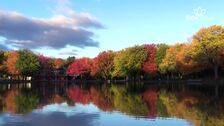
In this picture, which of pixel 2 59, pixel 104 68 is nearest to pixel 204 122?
pixel 104 68

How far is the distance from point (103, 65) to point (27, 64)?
28.2m

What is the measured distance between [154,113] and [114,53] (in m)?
126

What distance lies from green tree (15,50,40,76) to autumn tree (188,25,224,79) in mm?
70694

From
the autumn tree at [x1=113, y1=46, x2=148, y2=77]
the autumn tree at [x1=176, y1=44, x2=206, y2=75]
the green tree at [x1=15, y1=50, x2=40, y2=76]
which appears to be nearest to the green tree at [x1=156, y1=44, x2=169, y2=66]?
the autumn tree at [x1=113, y1=46, x2=148, y2=77]

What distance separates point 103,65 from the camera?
14888cm

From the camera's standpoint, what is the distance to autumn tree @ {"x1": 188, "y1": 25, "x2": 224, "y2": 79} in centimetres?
9450

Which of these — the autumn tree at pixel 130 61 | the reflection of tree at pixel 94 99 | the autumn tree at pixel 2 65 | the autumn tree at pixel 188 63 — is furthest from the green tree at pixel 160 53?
the reflection of tree at pixel 94 99

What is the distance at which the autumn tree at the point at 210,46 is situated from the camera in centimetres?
9450

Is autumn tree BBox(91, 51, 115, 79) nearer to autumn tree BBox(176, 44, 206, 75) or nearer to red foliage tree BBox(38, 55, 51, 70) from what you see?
red foliage tree BBox(38, 55, 51, 70)

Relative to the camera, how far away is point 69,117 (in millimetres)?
26953

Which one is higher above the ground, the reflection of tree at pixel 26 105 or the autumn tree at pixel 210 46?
the autumn tree at pixel 210 46

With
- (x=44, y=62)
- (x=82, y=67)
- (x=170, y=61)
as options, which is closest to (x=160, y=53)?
(x=170, y=61)

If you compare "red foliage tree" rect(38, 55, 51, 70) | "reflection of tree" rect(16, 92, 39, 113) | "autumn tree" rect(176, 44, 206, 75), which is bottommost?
"reflection of tree" rect(16, 92, 39, 113)

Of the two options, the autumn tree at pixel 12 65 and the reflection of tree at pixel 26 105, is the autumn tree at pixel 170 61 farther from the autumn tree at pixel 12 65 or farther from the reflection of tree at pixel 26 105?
the reflection of tree at pixel 26 105
